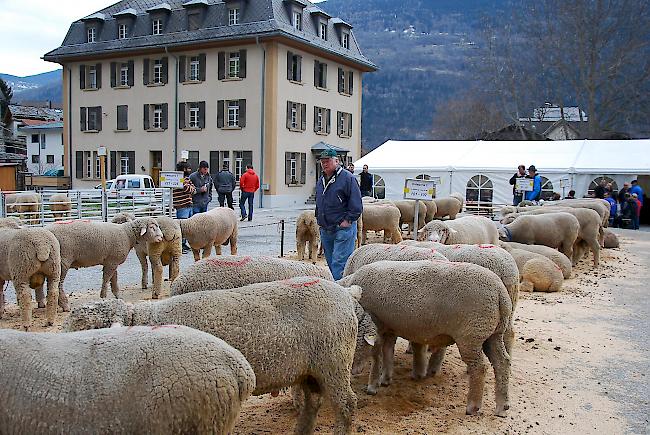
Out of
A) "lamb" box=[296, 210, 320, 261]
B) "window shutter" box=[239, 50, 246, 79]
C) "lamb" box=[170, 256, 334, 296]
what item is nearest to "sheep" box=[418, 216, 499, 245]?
"lamb" box=[296, 210, 320, 261]

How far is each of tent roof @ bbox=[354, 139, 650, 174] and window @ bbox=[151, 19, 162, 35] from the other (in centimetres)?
1655

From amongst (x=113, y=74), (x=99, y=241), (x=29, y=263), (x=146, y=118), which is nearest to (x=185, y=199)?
(x=99, y=241)

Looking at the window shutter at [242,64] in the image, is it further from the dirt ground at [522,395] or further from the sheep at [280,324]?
the sheep at [280,324]

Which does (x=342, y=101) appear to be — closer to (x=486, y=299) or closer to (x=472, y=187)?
(x=472, y=187)

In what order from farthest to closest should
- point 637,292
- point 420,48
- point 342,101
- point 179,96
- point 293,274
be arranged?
point 420,48
point 342,101
point 179,96
point 637,292
point 293,274

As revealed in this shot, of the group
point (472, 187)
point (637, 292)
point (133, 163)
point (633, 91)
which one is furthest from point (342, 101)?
point (637, 292)

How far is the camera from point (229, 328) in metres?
3.66

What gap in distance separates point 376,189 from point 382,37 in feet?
534

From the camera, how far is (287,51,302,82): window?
1236 inches

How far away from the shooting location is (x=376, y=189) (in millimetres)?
24562

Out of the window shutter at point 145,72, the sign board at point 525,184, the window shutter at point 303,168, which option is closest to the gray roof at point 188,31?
the window shutter at point 145,72

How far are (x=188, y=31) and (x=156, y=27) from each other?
278 centimetres

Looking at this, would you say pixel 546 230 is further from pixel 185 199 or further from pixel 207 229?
pixel 185 199

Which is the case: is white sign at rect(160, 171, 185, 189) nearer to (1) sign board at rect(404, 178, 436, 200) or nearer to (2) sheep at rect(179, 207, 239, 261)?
(2) sheep at rect(179, 207, 239, 261)
